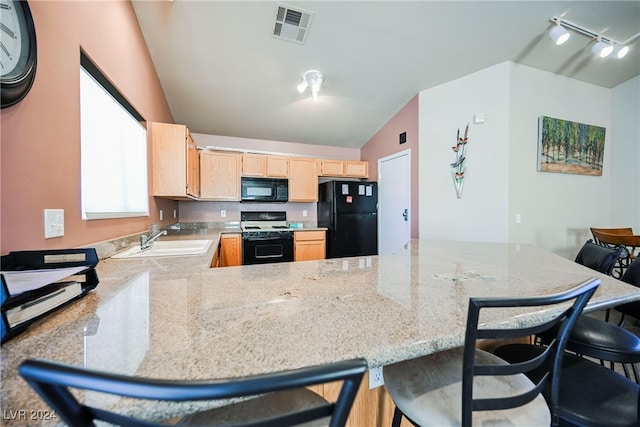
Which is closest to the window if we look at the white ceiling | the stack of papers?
the stack of papers

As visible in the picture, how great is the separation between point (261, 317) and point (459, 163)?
3001mm

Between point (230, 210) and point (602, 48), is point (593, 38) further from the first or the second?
point (230, 210)

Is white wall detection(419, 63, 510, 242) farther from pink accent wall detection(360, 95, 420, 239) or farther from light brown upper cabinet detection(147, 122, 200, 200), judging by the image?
light brown upper cabinet detection(147, 122, 200, 200)

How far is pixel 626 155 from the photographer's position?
3.13 meters

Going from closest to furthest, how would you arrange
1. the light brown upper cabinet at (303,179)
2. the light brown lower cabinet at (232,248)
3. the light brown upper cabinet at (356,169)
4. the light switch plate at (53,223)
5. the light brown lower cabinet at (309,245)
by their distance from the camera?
the light switch plate at (53,223) → the light brown lower cabinet at (232,248) → the light brown lower cabinet at (309,245) → the light brown upper cabinet at (303,179) → the light brown upper cabinet at (356,169)

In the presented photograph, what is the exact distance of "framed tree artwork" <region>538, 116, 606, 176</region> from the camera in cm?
273

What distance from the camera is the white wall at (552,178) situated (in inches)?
103

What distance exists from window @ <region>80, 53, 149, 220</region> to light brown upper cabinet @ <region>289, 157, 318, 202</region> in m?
2.09

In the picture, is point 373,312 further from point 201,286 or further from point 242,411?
point 201,286

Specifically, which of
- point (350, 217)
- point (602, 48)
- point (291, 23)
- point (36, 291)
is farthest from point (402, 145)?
point (36, 291)

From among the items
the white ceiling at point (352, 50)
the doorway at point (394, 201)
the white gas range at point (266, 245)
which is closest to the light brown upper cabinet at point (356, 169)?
the doorway at point (394, 201)

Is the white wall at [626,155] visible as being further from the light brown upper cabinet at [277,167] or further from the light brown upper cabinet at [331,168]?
the light brown upper cabinet at [277,167]

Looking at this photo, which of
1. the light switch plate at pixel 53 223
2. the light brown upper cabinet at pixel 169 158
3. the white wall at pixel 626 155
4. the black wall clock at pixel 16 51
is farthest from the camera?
the white wall at pixel 626 155

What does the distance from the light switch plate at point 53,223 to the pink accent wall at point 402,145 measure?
334 centimetres
